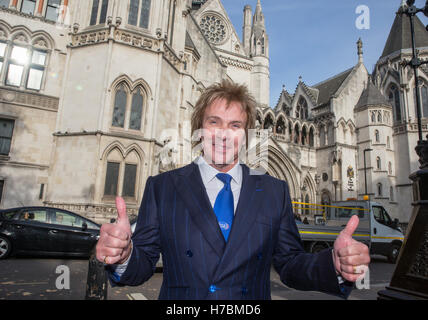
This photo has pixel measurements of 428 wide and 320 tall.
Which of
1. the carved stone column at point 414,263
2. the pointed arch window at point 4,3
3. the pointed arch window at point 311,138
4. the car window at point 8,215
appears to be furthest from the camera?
the pointed arch window at point 311,138

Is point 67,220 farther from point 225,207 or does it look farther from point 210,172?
point 225,207

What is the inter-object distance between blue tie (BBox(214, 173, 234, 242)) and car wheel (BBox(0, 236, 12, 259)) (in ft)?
28.2

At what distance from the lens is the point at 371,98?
30.0 m

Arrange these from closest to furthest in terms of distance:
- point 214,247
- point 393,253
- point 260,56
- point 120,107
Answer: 1. point 214,247
2. point 393,253
3. point 120,107
4. point 260,56

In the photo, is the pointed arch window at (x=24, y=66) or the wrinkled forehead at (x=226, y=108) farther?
the pointed arch window at (x=24, y=66)

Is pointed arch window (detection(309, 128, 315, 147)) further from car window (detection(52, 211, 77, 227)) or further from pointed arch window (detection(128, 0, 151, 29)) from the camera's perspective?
car window (detection(52, 211, 77, 227))

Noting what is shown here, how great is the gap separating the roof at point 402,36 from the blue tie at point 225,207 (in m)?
43.5

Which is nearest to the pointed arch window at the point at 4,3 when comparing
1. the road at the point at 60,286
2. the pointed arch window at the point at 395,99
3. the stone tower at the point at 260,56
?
the road at the point at 60,286

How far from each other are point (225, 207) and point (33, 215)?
8.71 m

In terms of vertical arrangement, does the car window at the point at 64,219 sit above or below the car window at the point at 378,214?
below

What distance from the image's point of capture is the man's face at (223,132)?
1.78 meters

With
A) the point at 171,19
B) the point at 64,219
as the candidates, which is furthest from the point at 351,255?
the point at 171,19

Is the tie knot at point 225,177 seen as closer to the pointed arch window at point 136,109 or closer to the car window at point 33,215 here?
the car window at point 33,215
